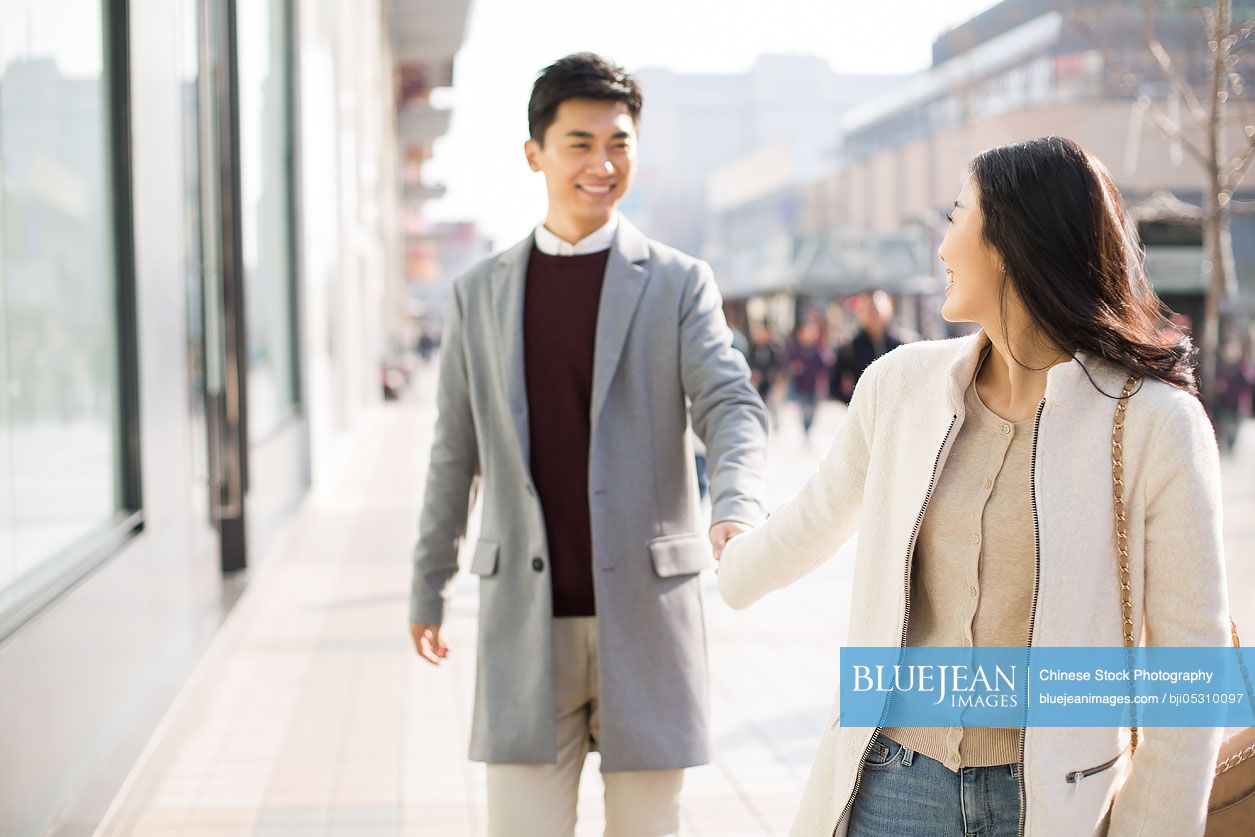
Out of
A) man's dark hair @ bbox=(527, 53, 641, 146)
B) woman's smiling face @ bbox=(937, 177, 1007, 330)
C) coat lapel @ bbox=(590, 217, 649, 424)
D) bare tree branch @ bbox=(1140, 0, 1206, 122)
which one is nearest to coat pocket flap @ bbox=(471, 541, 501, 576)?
coat lapel @ bbox=(590, 217, 649, 424)

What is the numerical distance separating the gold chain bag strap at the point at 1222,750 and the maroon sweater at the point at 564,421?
1.28 meters

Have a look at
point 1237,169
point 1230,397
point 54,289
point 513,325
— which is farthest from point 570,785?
point 1230,397

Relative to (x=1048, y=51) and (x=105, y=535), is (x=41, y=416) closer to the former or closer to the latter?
(x=105, y=535)

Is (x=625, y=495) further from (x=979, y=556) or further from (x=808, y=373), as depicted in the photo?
(x=808, y=373)

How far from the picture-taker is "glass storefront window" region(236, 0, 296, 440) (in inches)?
364

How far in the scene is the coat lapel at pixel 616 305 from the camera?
2943 mm

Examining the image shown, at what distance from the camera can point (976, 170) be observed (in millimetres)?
2049

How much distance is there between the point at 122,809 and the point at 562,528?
1865mm

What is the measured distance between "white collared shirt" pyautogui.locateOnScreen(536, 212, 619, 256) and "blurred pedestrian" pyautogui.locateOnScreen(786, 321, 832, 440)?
16.0 metres

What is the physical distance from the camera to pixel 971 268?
6.80 feet

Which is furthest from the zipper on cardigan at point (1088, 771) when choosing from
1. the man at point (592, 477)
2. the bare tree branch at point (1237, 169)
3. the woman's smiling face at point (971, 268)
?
the bare tree branch at point (1237, 169)

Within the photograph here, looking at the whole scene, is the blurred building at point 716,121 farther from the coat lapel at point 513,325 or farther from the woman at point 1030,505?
the woman at point 1030,505

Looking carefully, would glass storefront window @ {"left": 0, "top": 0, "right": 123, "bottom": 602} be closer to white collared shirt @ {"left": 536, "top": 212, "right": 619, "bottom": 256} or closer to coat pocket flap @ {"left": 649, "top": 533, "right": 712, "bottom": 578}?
white collared shirt @ {"left": 536, "top": 212, "right": 619, "bottom": 256}

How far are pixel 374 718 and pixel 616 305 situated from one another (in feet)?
10.5
